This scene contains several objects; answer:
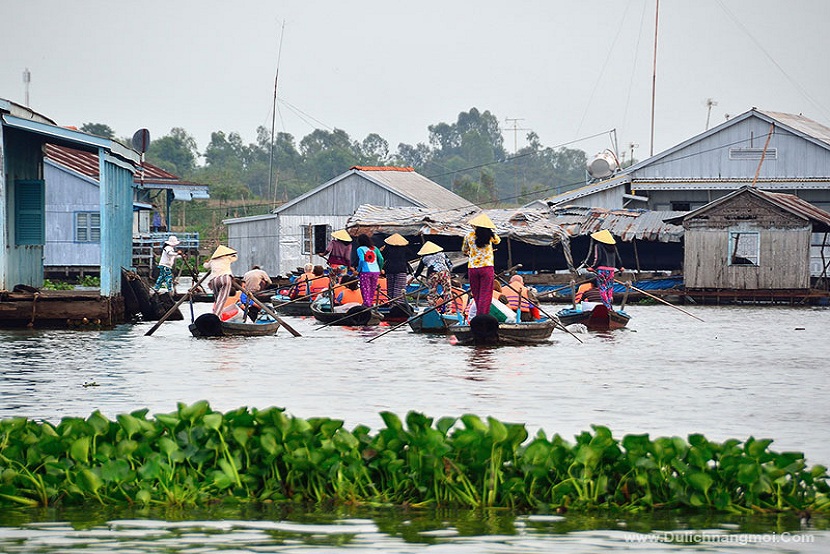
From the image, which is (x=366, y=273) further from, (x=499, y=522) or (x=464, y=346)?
(x=499, y=522)

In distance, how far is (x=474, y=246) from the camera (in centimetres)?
1945

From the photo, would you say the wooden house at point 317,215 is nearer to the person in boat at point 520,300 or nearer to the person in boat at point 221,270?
the person in boat at point 520,300

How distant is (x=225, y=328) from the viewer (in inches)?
843

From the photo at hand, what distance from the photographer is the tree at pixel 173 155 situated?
78.9 meters

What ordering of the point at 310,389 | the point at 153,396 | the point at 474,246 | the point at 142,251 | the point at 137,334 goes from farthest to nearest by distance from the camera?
the point at 142,251 → the point at 137,334 → the point at 474,246 → the point at 310,389 → the point at 153,396

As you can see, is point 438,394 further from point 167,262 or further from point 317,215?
point 317,215

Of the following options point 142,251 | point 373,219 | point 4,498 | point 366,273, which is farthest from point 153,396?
point 142,251

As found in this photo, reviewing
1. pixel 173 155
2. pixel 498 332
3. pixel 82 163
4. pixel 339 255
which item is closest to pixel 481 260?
pixel 498 332

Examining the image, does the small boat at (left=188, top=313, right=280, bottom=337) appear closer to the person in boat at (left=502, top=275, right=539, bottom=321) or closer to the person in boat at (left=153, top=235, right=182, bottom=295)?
the person in boat at (left=502, top=275, right=539, bottom=321)

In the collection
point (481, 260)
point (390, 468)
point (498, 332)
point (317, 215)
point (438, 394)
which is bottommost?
point (438, 394)

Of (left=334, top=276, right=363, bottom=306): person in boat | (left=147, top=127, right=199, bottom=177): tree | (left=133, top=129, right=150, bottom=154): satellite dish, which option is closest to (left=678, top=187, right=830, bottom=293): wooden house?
(left=334, top=276, right=363, bottom=306): person in boat

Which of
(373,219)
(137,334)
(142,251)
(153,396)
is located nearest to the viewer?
(153,396)

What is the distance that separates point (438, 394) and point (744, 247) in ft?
79.2

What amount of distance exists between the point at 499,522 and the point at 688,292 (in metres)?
28.6
